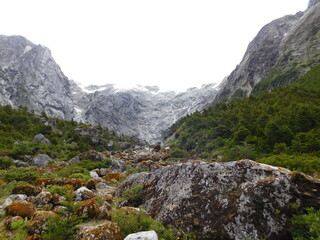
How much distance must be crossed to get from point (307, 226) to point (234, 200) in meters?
1.88

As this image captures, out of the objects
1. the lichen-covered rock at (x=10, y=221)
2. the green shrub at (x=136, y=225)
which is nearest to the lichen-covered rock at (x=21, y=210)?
the lichen-covered rock at (x=10, y=221)

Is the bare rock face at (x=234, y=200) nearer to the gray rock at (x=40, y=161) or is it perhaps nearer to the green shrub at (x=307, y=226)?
the green shrub at (x=307, y=226)

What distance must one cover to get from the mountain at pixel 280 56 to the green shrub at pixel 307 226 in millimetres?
94123

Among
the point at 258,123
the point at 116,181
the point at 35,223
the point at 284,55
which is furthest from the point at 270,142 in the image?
the point at 284,55

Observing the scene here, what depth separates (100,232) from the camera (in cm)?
469

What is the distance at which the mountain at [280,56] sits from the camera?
88375 mm

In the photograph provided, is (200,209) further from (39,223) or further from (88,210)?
(39,223)

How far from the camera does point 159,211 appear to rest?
707cm

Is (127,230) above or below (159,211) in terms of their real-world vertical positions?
above

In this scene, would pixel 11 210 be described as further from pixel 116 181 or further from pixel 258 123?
pixel 258 123

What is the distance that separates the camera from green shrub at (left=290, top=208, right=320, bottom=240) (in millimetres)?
4534

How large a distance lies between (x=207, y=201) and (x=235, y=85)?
143 metres

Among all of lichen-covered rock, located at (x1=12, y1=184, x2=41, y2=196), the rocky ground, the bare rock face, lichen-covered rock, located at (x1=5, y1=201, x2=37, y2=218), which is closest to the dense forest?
the bare rock face

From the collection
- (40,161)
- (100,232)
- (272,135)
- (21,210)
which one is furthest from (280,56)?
(21,210)
